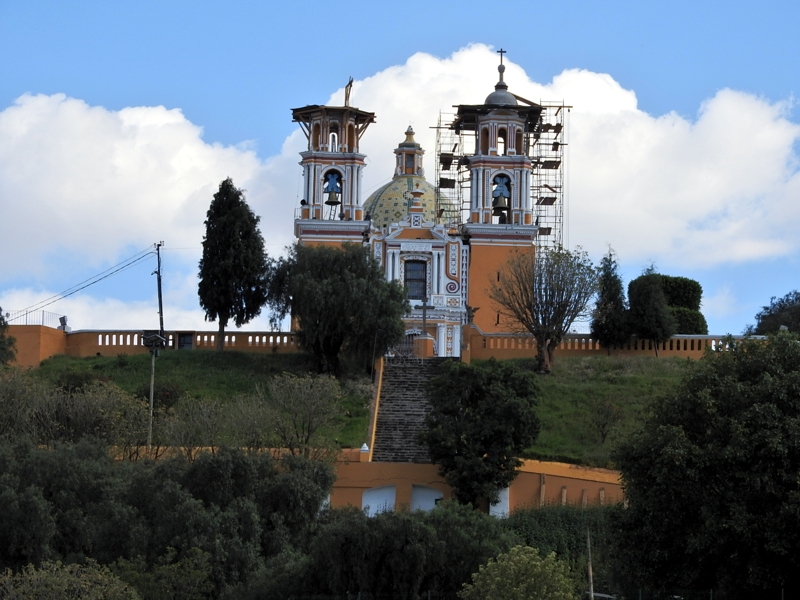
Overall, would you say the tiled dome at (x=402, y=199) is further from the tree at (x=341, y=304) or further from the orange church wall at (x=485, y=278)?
the tree at (x=341, y=304)

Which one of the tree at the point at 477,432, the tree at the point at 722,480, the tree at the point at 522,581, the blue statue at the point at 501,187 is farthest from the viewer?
the blue statue at the point at 501,187

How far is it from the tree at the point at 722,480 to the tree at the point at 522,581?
3057mm

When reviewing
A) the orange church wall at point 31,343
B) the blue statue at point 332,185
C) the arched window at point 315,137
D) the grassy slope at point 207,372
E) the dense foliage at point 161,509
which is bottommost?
the dense foliage at point 161,509

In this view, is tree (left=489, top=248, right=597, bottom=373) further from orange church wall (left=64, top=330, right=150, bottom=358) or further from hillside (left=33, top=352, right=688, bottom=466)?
orange church wall (left=64, top=330, right=150, bottom=358)

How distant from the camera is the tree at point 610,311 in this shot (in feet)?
161

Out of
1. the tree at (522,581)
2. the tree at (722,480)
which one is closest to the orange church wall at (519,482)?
the tree at (722,480)

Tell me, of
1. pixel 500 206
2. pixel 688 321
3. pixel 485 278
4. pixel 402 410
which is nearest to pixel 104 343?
pixel 402 410

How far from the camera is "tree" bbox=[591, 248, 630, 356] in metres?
48.9

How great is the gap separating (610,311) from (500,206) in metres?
8.46

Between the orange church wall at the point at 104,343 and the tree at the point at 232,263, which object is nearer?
the tree at the point at 232,263

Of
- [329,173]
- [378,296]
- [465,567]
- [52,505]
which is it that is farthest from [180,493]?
[329,173]

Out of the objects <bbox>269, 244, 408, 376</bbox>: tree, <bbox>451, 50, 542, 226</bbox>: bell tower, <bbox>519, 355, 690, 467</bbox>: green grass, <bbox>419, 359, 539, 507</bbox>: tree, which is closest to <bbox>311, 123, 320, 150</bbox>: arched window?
<bbox>451, 50, 542, 226</bbox>: bell tower

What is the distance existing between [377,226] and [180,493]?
28.8m

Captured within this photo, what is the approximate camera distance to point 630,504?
28000mm
